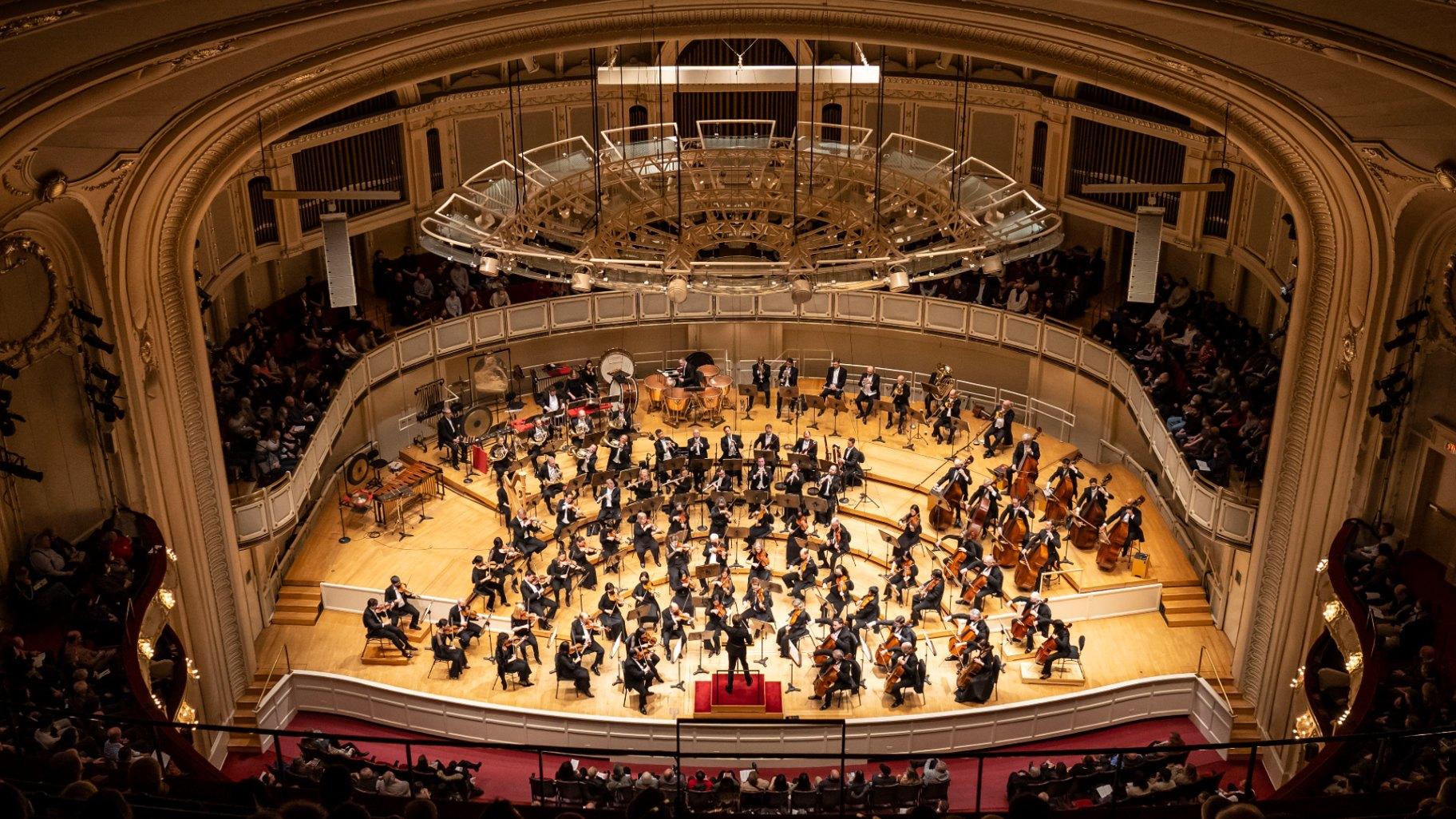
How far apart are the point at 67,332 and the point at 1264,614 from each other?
14204 mm

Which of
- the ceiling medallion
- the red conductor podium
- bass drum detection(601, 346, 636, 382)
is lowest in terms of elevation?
the red conductor podium

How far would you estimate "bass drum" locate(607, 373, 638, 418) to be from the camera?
21531 millimetres

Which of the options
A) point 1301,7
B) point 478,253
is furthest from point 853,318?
point 1301,7

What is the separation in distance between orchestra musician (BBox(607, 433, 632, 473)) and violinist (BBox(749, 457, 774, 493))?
78.5 inches

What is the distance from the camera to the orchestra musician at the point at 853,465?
19781mm

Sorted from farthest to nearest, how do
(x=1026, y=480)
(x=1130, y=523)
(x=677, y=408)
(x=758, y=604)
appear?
(x=677, y=408) → (x=1026, y=480) → (x=1130, y=523) → (x=758, y=604)

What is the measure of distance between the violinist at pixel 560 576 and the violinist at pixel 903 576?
447cm

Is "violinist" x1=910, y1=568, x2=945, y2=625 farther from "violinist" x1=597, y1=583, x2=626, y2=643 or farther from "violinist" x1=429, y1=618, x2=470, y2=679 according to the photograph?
"violinist" x1=429, y1=618, x2=470, y2=679

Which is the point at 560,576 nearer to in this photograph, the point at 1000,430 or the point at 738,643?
the point at 738,643

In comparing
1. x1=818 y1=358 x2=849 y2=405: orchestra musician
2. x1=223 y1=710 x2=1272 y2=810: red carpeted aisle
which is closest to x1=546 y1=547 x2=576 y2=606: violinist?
x1=223 y1=710 x2=1272 y2=810: red carpeted aisle

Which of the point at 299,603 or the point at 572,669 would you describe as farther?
the point at 299,603

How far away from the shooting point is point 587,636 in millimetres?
16703

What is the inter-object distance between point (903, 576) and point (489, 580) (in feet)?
18.8

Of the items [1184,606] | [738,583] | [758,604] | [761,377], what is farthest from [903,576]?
[761,377]
